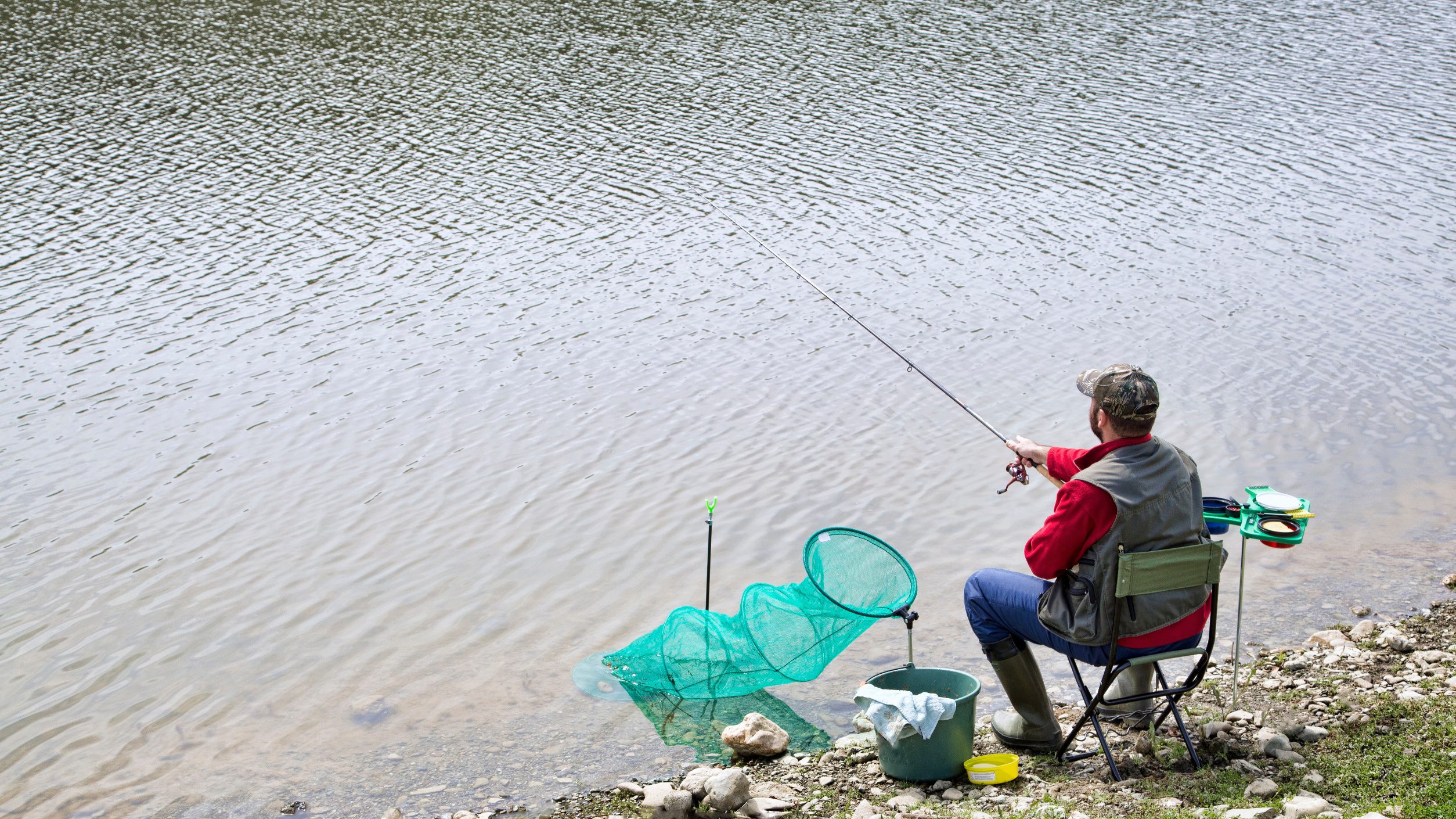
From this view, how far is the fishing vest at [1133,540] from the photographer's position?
4.18 metres

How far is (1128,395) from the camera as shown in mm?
4211

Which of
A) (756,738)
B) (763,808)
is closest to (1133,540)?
(763,808)

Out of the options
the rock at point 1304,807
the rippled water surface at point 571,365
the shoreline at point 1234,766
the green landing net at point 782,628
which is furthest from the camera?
the rippled water surface at point 571,365

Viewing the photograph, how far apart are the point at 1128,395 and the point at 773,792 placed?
2075mm

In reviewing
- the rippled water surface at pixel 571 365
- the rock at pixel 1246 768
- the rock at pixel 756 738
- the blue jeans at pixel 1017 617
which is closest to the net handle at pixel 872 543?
the blue jeans at pixel 1017 617

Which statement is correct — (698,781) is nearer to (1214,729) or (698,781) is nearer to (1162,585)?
(1162,585)

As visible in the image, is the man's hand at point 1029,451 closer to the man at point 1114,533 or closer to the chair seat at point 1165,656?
the man at point 1114,533

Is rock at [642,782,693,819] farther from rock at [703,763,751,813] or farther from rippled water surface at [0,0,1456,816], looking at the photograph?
rippled water surface at [0,0,1456,816]

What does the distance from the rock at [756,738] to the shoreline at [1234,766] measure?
52mm

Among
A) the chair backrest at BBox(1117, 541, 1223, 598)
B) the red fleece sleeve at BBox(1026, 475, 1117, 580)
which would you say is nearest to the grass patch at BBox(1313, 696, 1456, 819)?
the chair backrest at BBox(1117, 541, 1223, 598)

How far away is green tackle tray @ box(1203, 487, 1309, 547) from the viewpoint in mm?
4551

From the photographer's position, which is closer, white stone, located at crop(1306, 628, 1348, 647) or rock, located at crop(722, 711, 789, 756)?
rock, located at crop(722, 711, 789, 756)

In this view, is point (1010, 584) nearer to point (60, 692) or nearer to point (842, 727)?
point (842, 727)

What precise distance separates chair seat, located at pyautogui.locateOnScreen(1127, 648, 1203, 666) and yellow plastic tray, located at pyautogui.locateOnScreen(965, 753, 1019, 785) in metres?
0.61
